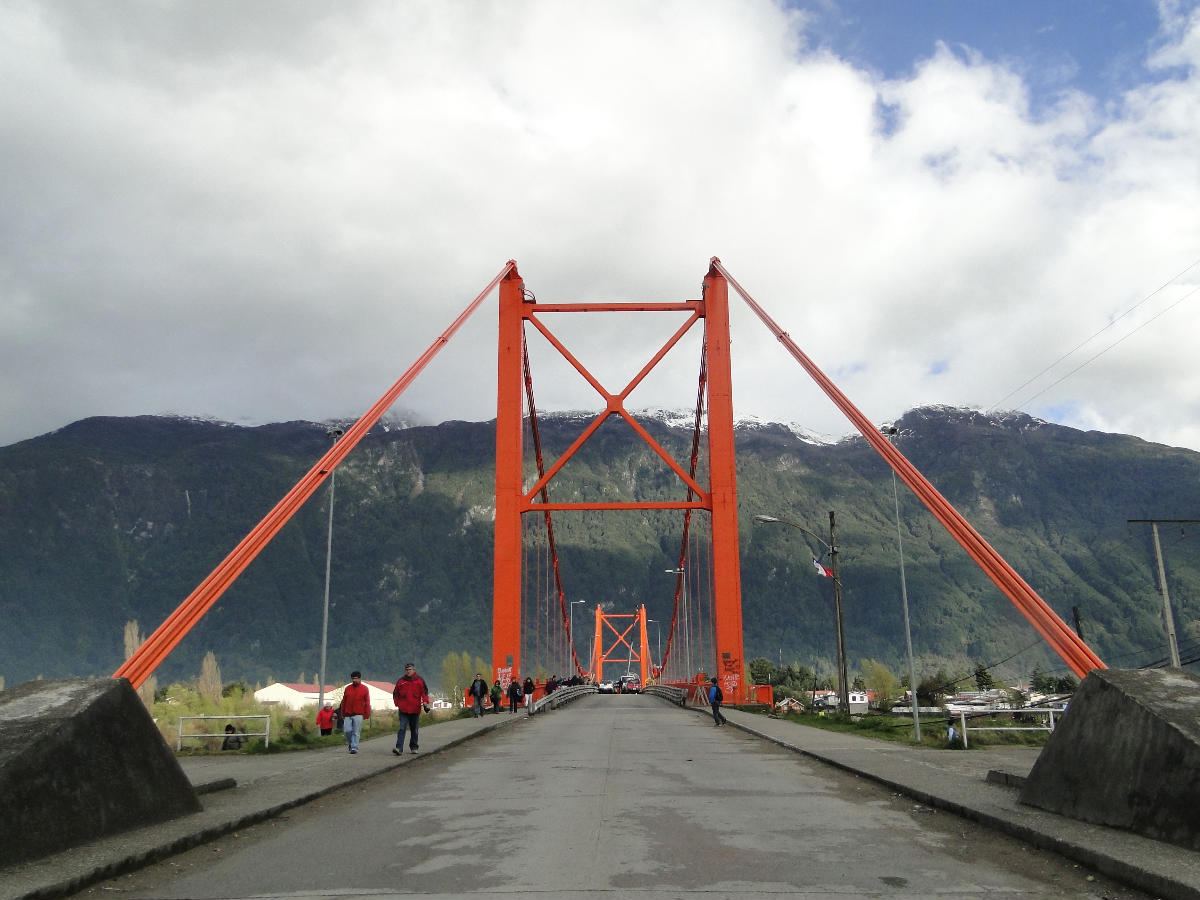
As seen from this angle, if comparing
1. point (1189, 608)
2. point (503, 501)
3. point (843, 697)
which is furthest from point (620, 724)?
point (1189, 608)

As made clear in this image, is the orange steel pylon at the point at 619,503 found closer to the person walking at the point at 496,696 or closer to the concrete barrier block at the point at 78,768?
the person walking at the point at 496,696

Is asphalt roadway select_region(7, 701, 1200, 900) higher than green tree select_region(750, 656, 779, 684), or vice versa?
green tree select_region(750, 656, 779, 684)

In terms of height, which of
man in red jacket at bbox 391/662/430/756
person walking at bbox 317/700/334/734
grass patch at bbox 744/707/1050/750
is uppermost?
man in red jacket at bbox 391/662/430/756

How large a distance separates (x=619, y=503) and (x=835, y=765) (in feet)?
82.7

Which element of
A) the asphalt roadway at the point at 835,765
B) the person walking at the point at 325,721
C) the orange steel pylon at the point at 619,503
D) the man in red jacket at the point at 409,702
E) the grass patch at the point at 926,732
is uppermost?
the orange steel pylon at the point at 619,503

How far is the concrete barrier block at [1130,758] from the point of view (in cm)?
679

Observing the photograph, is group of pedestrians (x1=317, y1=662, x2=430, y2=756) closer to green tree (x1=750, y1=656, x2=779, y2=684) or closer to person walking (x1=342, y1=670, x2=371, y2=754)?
person walking (x1=342, y1=670, x2=371, y2=754)

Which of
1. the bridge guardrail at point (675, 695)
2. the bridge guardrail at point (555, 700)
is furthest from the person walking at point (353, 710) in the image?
the bridge guardrail at point (675, 695)

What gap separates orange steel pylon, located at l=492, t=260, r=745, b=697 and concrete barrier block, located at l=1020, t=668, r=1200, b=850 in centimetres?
2495

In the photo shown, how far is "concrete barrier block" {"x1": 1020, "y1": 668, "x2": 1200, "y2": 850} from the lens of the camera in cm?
679

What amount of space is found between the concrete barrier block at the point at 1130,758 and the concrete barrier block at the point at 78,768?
772 centimetres

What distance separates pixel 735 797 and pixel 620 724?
1785 cm

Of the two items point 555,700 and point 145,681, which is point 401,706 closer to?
point 145,681

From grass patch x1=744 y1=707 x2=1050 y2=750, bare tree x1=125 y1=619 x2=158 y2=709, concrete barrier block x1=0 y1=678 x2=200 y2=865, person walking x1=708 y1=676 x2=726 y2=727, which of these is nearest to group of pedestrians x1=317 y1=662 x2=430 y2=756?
bare tree x1=125 y1=619 x2=158 y2=709
